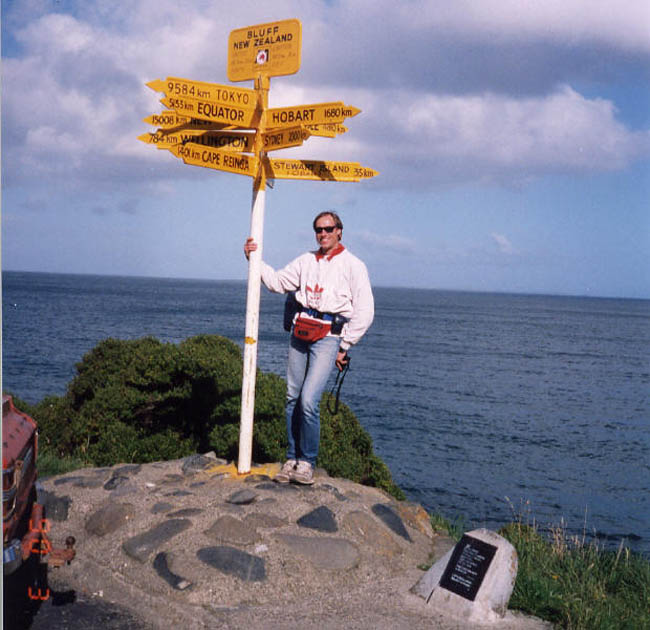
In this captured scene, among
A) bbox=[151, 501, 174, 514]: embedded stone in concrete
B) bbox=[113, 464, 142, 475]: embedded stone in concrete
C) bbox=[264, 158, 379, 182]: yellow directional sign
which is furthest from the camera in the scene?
bbox=[113, 464, 142, 475]: embedded stone in concrete

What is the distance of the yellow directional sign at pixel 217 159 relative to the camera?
514cm

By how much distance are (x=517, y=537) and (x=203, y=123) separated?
433 cm

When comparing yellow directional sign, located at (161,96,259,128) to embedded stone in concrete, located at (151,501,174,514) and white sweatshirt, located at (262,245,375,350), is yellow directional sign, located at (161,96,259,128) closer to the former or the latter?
white sweatshirt, located at (262,245,375,350)

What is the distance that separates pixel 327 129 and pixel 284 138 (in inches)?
13.9

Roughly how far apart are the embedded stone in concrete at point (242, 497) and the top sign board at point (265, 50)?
3.28 meters

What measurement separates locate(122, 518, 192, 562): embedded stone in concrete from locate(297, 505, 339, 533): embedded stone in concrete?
0.79 meters

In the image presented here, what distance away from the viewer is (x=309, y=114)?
16.9ft

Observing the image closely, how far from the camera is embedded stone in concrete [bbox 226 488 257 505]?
15.9 ft

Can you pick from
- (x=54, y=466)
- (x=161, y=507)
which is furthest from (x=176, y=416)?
(x=161, y=507)

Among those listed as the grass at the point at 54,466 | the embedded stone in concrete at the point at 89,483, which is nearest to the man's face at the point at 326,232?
the embedded stone in concrete at the point at 89,483

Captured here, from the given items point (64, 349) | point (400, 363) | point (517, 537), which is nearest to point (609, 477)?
point (517, 537)

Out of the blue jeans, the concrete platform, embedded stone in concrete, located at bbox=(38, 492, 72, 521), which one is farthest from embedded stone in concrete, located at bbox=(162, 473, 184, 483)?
the blue jeans

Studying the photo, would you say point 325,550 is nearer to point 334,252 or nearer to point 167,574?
point 167,574

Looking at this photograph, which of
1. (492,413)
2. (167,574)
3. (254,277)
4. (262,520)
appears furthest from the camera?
(492,413)
